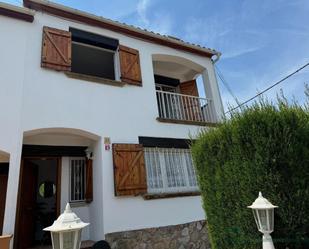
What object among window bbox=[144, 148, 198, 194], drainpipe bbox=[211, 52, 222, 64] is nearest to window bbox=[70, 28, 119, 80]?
window bbox=[144, 148, 198, 194]

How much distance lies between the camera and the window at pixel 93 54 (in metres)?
7.17

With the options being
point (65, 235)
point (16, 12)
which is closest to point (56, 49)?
point (16, 12)

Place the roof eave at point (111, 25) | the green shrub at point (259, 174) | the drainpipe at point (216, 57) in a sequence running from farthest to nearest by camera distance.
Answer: the drainpipe at point (216, 57)
the roof eave at point (111, 25)
the green shrub at point (259, 174)

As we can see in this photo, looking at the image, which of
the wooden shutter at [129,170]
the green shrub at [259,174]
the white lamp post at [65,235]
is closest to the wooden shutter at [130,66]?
the wooden shutter at [129,170]

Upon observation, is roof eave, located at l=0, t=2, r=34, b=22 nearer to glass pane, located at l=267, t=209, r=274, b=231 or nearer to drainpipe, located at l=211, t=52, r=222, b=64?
drainpipe, located at l=211, t=52, r=222, b=64

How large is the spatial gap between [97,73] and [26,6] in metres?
3.29

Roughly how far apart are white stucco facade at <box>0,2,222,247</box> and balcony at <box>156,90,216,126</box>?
74cm

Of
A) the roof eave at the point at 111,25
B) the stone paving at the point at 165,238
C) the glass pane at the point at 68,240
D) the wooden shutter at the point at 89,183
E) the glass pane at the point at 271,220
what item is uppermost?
the roof eave at the point at 111,25

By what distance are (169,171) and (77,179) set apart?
282cm

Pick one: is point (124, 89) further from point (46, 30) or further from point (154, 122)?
point (46, 30)

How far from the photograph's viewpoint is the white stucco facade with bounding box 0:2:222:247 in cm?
533

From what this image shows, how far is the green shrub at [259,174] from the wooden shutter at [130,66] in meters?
4.21

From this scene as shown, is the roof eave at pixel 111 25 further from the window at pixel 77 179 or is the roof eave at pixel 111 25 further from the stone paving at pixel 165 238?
the stone paving at pixel 165 238

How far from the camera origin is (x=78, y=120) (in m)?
5.98
